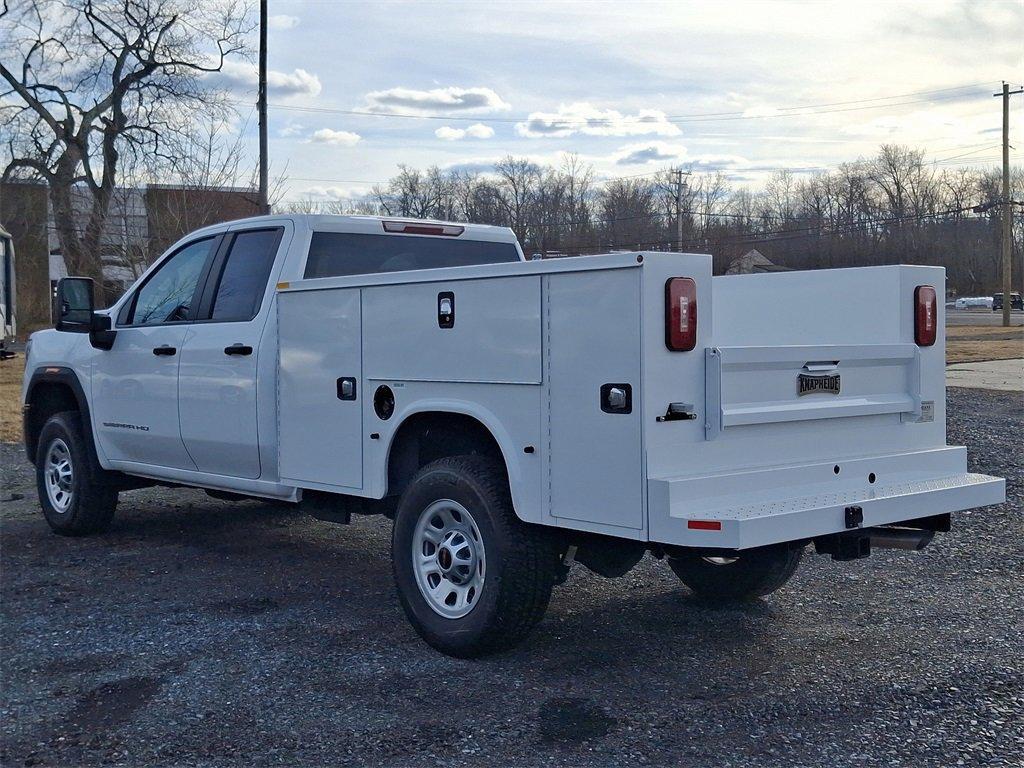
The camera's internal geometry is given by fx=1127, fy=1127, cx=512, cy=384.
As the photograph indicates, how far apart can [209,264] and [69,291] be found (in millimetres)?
1289

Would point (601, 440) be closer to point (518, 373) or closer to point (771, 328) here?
point (518, 373)

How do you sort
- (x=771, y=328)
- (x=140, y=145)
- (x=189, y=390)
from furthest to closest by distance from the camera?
(x=140, y=145), (x=189, y=390), (x=771, y=328)

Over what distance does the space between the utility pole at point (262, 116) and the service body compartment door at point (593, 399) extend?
797 inches

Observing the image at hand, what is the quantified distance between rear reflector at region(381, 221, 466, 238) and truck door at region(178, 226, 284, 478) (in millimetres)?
704

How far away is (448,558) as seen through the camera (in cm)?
512

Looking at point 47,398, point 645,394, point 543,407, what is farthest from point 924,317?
point 47,398

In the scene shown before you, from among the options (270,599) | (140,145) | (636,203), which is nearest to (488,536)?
(270,599)

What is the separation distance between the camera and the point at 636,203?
49375 mm

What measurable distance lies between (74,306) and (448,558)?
154 inches

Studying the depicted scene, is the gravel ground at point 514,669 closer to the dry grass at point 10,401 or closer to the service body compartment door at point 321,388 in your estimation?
the service body compartment door at point 321,388

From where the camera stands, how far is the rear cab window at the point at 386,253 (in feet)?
21.6

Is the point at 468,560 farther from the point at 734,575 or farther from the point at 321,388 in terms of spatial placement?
the point at 734,575

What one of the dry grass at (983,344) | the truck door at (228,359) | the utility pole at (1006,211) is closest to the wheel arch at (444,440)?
the truck door at (228,359)

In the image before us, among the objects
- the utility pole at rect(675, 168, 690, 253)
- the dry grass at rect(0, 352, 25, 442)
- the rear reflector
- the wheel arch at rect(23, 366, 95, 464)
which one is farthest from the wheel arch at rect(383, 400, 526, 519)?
the utility pole at rect(675, 168, 690, 253)
